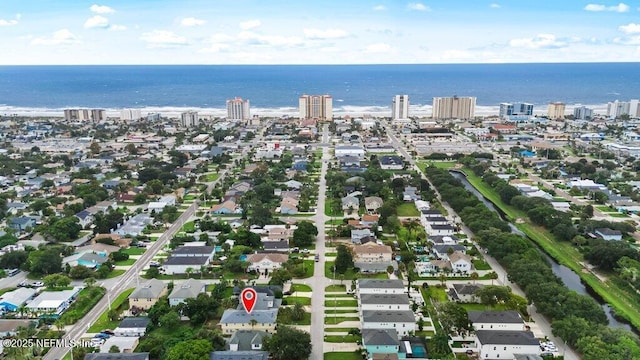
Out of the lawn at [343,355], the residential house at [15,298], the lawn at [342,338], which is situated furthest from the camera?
the residential house at [15,298]

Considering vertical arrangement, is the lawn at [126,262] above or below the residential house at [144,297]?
below

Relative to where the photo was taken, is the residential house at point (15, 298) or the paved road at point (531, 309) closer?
the paved road at point (531, 309)

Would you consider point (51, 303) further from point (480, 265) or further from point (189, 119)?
point (189, 119)

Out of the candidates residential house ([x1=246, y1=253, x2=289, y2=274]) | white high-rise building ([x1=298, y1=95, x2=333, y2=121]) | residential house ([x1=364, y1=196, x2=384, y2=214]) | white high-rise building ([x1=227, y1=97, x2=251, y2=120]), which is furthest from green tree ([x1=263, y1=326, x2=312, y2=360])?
white high-rise building ([x1=227, y1=97, x2=251, y2=120])

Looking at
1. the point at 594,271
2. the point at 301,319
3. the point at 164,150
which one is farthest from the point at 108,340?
the point at 164,150

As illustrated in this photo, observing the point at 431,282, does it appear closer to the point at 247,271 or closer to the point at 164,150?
the point at 247,271

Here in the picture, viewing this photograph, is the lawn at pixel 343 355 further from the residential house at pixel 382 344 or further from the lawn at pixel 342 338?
the lawn at pixel 342 338

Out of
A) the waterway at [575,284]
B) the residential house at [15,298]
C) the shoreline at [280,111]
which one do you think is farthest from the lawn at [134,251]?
the shoreline at [280,111]

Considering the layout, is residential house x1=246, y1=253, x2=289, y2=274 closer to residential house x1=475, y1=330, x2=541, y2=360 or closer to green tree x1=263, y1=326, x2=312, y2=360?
green tree x1=263, y1=326, x2=312, y2=360
